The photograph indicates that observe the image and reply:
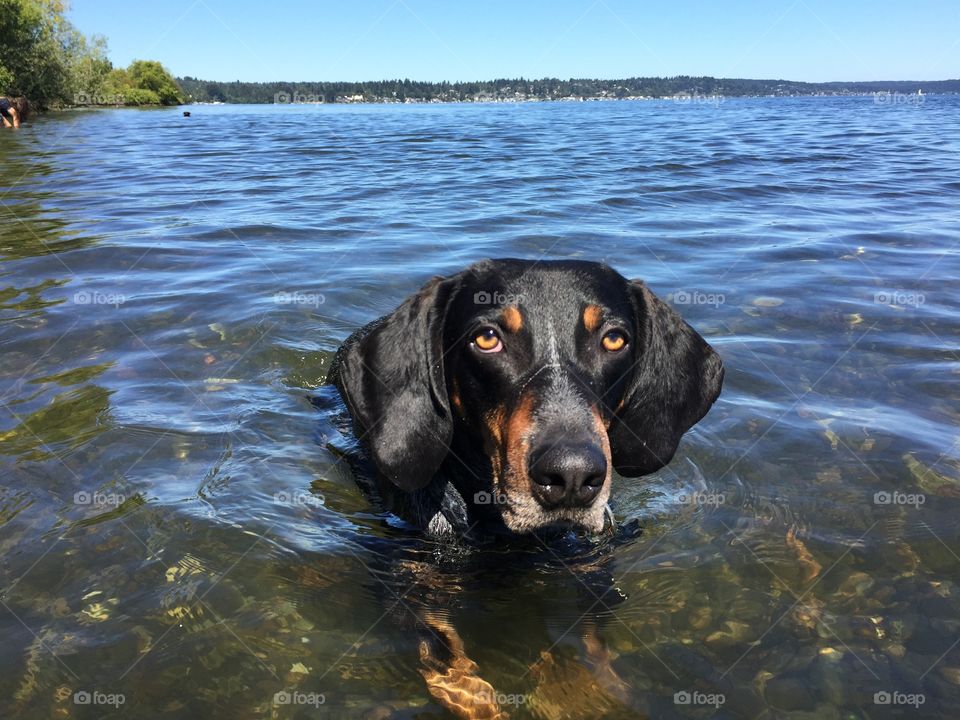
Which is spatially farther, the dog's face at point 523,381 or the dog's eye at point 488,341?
the dog's eye at point 488,341

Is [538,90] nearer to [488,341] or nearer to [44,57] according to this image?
[44,57]

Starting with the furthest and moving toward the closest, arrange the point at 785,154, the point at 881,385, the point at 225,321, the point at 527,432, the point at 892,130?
1. the point at 892,130
2. the point at 785,154
3. the point at 225,321
4. the point at 881,385
5. the point at 527,432

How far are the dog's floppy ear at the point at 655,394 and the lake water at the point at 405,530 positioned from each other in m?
0.62

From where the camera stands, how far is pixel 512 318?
3822mm

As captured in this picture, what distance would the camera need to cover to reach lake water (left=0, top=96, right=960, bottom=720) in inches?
136

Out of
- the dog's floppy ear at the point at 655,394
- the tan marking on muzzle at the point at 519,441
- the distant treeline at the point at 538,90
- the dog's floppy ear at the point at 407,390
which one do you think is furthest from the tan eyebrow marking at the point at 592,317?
the distant treeline at the point at 538,90

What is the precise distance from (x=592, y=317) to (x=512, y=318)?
0.42 metres

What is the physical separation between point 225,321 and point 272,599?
477 cm

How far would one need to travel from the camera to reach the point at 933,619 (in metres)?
3.72

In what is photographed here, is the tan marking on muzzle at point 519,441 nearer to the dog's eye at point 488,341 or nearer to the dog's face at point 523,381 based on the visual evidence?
the dog's face at point 523,381

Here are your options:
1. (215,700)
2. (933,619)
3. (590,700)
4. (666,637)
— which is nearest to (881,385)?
(933,619)

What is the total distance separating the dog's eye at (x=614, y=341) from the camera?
3.89 meters

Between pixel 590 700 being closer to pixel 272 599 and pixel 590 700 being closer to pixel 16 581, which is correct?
pixel 272 599

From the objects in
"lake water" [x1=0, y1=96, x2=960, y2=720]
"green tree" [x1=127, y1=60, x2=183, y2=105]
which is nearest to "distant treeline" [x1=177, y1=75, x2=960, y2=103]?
"green tree" [x1=127, y1=60, x2=183, y2=105]
